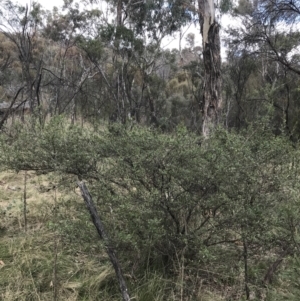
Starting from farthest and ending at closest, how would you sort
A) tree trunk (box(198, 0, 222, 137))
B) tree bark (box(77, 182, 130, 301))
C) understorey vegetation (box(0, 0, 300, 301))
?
tree trunk (box(198, 0, 222, 137)) → understorey vegetation (box(0, 0, 300, 301)) → tree bark (box(77, 182, 130, 301))

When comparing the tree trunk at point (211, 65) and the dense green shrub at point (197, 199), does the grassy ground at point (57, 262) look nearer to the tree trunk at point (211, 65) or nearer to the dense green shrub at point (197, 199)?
the dense green shrub at point (197, 199)

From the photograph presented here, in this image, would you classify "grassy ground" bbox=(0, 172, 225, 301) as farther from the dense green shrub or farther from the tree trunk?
the tree trunk

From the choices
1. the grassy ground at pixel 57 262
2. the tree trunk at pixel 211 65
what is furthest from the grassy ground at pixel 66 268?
the tree trunk at pixel 211 65

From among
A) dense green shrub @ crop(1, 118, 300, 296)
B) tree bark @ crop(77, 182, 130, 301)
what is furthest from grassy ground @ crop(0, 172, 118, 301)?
dense green shrub @ crop(1, 118, 300, 296)

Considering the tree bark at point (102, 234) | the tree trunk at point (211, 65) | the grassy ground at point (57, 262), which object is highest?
the tree trunk at point (211, 65)

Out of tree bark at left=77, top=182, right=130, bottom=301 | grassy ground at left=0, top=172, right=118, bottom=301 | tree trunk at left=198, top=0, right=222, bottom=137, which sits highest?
tree trunk at left=198, top=0, right=222, bottom=137

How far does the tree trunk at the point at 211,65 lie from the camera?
610 cm

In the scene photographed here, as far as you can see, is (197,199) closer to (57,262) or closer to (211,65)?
(57,262)

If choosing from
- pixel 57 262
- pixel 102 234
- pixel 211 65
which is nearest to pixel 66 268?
pixel 57 262

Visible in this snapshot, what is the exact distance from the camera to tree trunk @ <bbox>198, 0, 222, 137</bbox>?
6098mm

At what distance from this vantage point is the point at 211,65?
6234 mm

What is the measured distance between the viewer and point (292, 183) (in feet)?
9.41

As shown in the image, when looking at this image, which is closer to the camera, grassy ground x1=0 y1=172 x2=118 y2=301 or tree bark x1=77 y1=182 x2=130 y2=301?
tree bark x1=77 y1=182 x2=130 y2=301

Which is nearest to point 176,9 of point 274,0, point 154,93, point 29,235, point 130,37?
point 130,37
